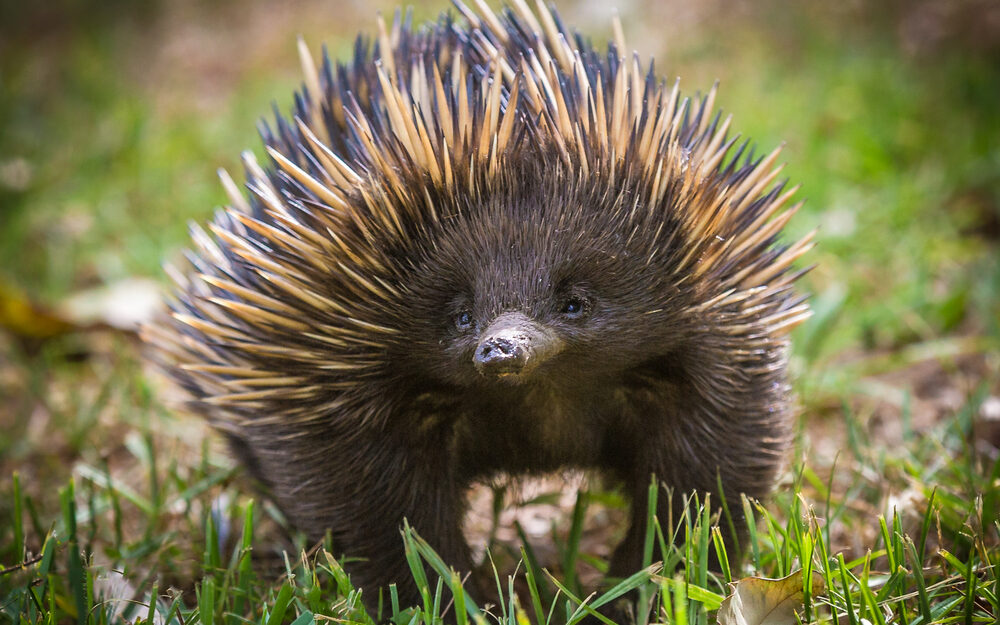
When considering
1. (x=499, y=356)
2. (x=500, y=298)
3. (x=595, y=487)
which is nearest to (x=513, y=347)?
(x=499, y=356)

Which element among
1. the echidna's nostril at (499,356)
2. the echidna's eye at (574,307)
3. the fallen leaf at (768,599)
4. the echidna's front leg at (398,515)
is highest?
the echidna's eye at (574,307)

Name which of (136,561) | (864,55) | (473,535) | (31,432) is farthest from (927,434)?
(864,55)

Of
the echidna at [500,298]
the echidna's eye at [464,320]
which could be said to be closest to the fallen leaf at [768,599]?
the echidna at [500,298]

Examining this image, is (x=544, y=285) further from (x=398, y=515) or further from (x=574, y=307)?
(x=398, y=515)

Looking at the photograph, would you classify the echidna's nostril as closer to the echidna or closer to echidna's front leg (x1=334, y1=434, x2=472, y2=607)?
the echidna

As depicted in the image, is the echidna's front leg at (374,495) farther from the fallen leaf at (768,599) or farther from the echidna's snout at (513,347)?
the fallen leaf at (768,599)

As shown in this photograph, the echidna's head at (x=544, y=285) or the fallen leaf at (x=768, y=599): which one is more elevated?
the echidna's head at (x=544, y=285)

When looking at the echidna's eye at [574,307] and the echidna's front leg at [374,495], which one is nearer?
the echidna's eye at [574,307]
